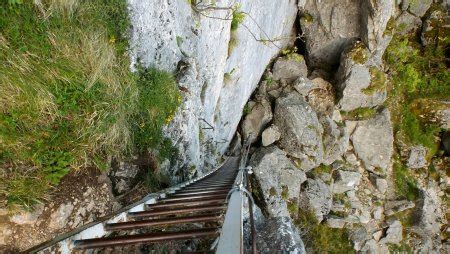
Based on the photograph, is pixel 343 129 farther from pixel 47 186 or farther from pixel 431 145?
pixel 47 186

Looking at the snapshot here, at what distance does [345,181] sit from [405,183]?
3.31m

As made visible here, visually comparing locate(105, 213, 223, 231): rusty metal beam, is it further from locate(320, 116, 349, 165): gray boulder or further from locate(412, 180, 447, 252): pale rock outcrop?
locate(412, 180, 447, 252): pale rock outcrop

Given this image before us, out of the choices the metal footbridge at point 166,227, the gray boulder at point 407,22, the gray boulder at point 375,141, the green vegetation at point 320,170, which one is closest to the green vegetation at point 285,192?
the green vegetation at point 320,170

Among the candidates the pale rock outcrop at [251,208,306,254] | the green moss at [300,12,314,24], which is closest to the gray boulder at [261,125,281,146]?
the green moss at [300,12,314,24]

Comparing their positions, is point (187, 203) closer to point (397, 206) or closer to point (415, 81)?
point (397, 206)

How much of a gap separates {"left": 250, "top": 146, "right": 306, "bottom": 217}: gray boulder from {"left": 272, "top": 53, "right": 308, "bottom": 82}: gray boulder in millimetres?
3783

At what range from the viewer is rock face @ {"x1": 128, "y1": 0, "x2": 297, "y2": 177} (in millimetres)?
5812

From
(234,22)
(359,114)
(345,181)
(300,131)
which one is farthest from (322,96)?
(234,22)

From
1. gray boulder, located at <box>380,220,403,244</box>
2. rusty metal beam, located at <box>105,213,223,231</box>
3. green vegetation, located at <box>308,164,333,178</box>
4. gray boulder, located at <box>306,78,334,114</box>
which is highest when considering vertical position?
gray boulder, located at <box>306,78,334,114</box>

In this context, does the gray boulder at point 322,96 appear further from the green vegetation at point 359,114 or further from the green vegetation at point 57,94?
the green vegetation at point 57,94

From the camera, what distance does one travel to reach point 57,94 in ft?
11.4

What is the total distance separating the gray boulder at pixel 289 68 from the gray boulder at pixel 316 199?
510 centimetres

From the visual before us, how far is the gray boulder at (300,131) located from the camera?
13609 millimetres

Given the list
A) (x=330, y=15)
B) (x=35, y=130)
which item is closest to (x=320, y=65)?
(x=330, y=15)
